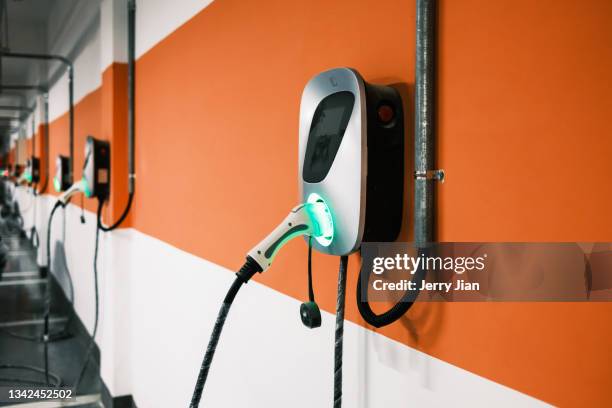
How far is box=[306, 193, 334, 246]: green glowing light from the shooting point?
3.02 feet

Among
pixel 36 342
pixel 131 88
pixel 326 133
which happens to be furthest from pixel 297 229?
pixel 36 342

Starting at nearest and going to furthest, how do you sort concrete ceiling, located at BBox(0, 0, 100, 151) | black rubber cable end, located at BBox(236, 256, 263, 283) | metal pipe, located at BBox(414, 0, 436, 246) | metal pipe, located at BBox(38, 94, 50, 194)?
metal pipe, located at BBox(414, 0, 436, 246)
black rubber cable end, located at BBox(236, 256, 263, 283)
concrete ceiling, located at BBox(0, 0, 100, 151)
metal pipe, located at BBox(38, 94, 50, 194)

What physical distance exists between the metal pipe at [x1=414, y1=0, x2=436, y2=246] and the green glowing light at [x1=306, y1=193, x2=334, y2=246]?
0.54 ft

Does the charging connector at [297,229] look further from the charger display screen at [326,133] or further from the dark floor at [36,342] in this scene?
the dark floor at [36,342]

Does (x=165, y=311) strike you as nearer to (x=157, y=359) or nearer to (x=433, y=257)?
(x=157, y=359)

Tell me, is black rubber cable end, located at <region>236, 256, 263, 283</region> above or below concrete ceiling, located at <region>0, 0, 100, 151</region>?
below

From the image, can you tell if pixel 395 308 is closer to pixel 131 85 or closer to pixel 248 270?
pixel 248 270

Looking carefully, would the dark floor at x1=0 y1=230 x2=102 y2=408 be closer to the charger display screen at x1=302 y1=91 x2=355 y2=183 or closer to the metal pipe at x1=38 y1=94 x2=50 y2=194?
the metal pipe at x1=38 y1=94 x2=50 y2=194

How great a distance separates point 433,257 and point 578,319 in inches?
9.2

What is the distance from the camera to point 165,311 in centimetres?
211

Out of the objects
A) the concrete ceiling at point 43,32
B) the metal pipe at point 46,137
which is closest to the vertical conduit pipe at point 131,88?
the concrete ceiling at point 43,32

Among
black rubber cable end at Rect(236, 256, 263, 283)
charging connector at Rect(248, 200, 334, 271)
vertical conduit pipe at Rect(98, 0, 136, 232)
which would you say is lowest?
black rubber cable end at Rect(236, 256, 263, 283)

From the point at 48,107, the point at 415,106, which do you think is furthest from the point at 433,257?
the point at 48,107

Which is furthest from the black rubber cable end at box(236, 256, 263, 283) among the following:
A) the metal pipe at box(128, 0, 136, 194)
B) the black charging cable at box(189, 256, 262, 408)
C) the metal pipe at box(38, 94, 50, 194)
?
the metal pipe at box(38, 94, 50, 194)
